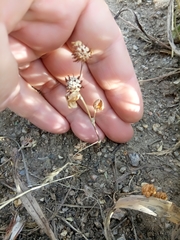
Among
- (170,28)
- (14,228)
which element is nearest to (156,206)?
(14,228)

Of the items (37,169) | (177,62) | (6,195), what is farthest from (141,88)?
(6,195)

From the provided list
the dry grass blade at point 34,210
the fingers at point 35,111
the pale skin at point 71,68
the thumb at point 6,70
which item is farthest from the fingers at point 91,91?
the dry grass blade at point 34,210

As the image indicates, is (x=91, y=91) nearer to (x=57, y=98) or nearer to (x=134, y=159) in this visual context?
(x=57, y=98)

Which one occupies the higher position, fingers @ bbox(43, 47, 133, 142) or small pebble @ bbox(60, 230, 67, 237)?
fingers @ bbox(43, 47, 133, 142)

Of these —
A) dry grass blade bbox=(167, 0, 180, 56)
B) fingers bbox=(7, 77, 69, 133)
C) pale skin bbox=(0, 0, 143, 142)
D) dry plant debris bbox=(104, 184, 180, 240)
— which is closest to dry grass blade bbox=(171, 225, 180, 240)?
dry plant debris bbox=(104, 184, 180, 240)

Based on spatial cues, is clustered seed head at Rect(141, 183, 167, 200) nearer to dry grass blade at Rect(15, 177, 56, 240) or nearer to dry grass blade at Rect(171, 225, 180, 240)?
dry grass blade at Rect(171, 225, 180, 240)

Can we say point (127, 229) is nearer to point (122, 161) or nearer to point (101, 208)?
point (101, 208)

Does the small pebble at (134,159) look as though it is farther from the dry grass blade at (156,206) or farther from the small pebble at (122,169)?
the dry grass blade at (156,206)
